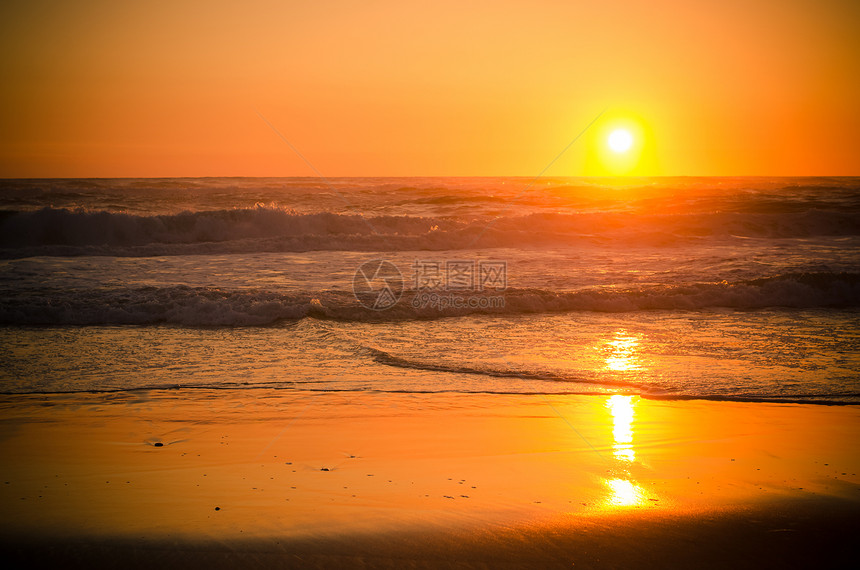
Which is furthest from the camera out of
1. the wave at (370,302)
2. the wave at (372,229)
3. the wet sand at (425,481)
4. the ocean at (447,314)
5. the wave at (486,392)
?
the wave at (372,229)

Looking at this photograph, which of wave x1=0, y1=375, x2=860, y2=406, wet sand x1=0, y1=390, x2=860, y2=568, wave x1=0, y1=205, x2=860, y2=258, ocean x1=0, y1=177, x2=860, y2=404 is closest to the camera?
wet sand x1=0, y1=390, x2=860, y2=568

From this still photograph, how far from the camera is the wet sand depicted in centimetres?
296

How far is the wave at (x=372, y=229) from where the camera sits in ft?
67.3

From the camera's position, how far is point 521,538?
306cm

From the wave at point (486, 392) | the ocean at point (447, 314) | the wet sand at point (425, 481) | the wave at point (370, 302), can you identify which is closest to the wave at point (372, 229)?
the ocean at point (447, 314)

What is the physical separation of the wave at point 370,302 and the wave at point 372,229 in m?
8.74

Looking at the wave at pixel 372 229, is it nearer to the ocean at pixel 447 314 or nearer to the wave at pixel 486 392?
the ocean at pixel 447 314

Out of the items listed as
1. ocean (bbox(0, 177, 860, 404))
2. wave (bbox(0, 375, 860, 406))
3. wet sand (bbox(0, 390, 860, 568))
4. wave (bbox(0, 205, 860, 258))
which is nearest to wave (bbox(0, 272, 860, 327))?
ocean (bbox(0, 177, 860, 404))

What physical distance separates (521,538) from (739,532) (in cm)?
114

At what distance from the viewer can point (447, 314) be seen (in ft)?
33.2

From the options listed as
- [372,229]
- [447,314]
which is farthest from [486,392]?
[372,229]

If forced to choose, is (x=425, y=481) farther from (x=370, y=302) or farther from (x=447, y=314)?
(x=370, y=302)

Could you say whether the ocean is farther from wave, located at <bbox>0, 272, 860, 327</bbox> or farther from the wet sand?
the wet sand

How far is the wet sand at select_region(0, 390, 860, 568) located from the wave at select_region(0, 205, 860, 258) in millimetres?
14545
